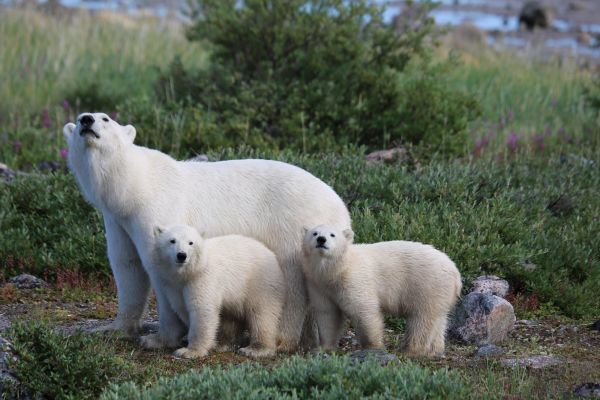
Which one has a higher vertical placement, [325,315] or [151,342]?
[325,315]

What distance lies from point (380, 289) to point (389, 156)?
16.4 feet

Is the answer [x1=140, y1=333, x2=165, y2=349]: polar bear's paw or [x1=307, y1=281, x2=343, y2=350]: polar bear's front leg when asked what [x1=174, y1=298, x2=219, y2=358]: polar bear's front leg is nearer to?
[x1=140, y1=333, x2=165, y2=349]: polar bear's paw

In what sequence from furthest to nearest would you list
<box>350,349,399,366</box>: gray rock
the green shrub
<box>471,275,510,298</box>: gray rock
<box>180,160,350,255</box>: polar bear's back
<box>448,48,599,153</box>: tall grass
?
1. <box>448,48,599,153</box>: tall grass
2. <box>471,275,510,298</box>: gray rock
3. <box>180,160,350,255</box>: polar bear's back
4. <box>350,349,399,366</box>: gray rock
5. the green shrub

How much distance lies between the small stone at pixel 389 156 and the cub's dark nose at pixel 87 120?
5263mm

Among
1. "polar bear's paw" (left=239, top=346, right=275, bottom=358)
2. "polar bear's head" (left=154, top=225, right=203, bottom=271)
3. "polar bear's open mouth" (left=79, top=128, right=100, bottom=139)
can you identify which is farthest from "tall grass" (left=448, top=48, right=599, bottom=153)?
"polar bear's open mouth" (left=79, top=128, right=100, bottom=139)

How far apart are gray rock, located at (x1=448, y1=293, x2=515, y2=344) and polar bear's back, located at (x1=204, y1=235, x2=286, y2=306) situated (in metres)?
1.48

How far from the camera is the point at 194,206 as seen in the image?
6688 millimetres

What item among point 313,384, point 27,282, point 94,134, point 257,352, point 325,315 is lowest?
point 27,282

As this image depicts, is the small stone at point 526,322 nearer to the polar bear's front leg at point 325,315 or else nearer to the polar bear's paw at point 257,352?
the polar bear's front leg at point 325,315

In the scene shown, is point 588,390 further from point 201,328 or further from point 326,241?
point 201,328

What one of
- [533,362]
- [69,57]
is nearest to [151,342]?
[533,362]

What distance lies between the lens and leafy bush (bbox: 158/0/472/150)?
12.2 metres

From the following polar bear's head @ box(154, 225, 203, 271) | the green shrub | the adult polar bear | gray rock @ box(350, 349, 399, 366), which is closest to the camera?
the green shrub

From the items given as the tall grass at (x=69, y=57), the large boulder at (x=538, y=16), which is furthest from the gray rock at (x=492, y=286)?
the large boulder at (x=538, y=16)
